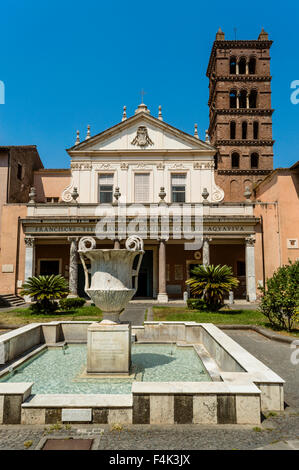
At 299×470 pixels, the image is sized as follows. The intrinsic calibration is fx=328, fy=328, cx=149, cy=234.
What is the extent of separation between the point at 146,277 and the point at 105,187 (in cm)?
747

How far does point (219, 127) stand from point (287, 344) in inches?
1211

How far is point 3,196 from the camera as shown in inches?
910

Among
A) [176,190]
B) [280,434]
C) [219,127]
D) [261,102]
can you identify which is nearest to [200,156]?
[176,190]

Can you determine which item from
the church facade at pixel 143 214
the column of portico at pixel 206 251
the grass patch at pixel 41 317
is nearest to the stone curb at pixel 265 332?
the grass patch at pixel 41 317

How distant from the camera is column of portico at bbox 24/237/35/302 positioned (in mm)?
20969

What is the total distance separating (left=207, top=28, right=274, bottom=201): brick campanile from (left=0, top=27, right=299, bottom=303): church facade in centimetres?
879

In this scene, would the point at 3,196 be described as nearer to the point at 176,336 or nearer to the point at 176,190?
the point at 176,190

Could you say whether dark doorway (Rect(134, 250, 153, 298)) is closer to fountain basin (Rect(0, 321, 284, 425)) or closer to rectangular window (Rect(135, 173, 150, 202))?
rectangular window (Rect(135, 173, 150, 202))

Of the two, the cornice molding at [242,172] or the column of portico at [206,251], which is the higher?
the cornice molding at [242,172]

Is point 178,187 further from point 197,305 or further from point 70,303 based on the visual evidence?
point 70,303

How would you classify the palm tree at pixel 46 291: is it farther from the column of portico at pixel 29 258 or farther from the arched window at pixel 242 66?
the arched window at pixel 242 66

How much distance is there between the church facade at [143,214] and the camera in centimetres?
2111

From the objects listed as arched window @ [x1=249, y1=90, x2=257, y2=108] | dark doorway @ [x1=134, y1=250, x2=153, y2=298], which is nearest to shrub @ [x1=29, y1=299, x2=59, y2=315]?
dark doorway @ [x1=134, y1=250, x2=153, y2=298]

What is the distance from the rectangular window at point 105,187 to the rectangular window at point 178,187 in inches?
183
